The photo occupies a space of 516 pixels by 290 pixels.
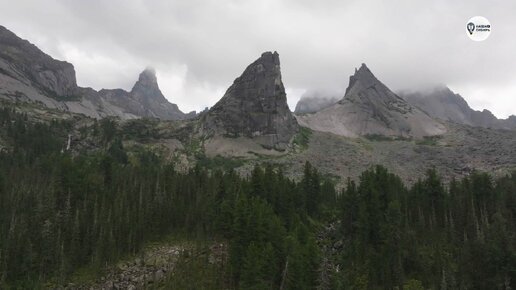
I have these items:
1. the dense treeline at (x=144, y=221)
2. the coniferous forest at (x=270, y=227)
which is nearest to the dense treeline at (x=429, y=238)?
the coniferous forest at (x=270, y=227)

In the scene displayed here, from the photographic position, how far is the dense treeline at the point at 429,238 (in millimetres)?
76062

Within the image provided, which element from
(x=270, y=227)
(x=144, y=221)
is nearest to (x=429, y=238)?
(x=270, y=227)

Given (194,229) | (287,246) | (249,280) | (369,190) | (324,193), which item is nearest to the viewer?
(249,280)

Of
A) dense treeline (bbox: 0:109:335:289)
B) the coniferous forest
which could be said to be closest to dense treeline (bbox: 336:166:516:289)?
the coniferous forest

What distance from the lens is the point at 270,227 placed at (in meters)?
85.7

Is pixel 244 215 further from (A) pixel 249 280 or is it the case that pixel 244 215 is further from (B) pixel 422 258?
(B) pixel 422 258

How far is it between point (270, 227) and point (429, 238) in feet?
126

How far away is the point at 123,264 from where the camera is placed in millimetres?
95250

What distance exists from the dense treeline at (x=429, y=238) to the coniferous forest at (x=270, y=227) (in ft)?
0.90

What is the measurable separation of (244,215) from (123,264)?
99.7 feet

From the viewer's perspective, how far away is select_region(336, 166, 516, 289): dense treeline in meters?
76.1

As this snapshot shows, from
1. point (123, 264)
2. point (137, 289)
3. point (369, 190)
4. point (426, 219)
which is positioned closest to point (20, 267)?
point (123, 264)

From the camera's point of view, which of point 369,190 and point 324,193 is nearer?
point 369,190

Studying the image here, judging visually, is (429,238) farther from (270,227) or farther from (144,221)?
(144,221)
